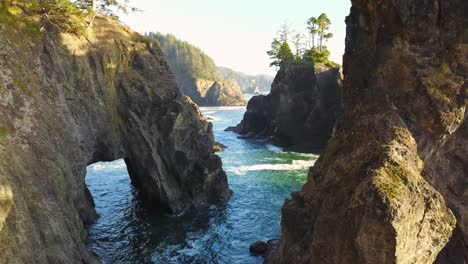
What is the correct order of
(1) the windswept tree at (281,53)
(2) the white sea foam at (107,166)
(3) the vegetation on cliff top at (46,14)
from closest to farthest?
1. (3) the vegetation on cliff top at (46,14)
2. (2) the white sea foam at (107,166)
3. (1) the windswept tree at (281,53)

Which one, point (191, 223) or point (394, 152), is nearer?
point (394, 152)

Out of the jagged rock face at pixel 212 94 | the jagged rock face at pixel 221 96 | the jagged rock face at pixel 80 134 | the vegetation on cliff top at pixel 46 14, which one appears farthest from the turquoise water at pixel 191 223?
the jagged rock face at pixel 212 94

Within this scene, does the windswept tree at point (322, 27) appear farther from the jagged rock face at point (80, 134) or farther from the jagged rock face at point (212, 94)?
the jagged rock face at point (212, 94)

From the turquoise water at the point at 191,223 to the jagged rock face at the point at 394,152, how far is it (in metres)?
10.7

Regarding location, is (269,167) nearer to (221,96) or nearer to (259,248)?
(259,248)

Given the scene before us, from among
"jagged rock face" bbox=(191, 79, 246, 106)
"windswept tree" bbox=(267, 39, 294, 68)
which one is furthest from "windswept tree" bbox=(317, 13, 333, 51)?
"jagged rock face" bbox=(191, 79, 246, 106)

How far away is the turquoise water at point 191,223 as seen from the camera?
1130 inches

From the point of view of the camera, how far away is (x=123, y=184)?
47.2m

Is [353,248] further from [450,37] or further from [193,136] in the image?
[193,136]

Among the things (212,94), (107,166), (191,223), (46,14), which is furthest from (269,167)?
(212,94)

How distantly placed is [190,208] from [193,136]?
8.08 metres

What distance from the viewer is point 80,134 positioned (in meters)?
28.8

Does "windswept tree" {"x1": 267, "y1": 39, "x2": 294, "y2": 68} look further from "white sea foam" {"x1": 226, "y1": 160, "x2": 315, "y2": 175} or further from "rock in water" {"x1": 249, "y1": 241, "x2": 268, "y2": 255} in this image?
"rock in water" {"x1": 249, "y1": 241, "x2": 268, "y2": 255}

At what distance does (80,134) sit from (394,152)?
78.1ft
